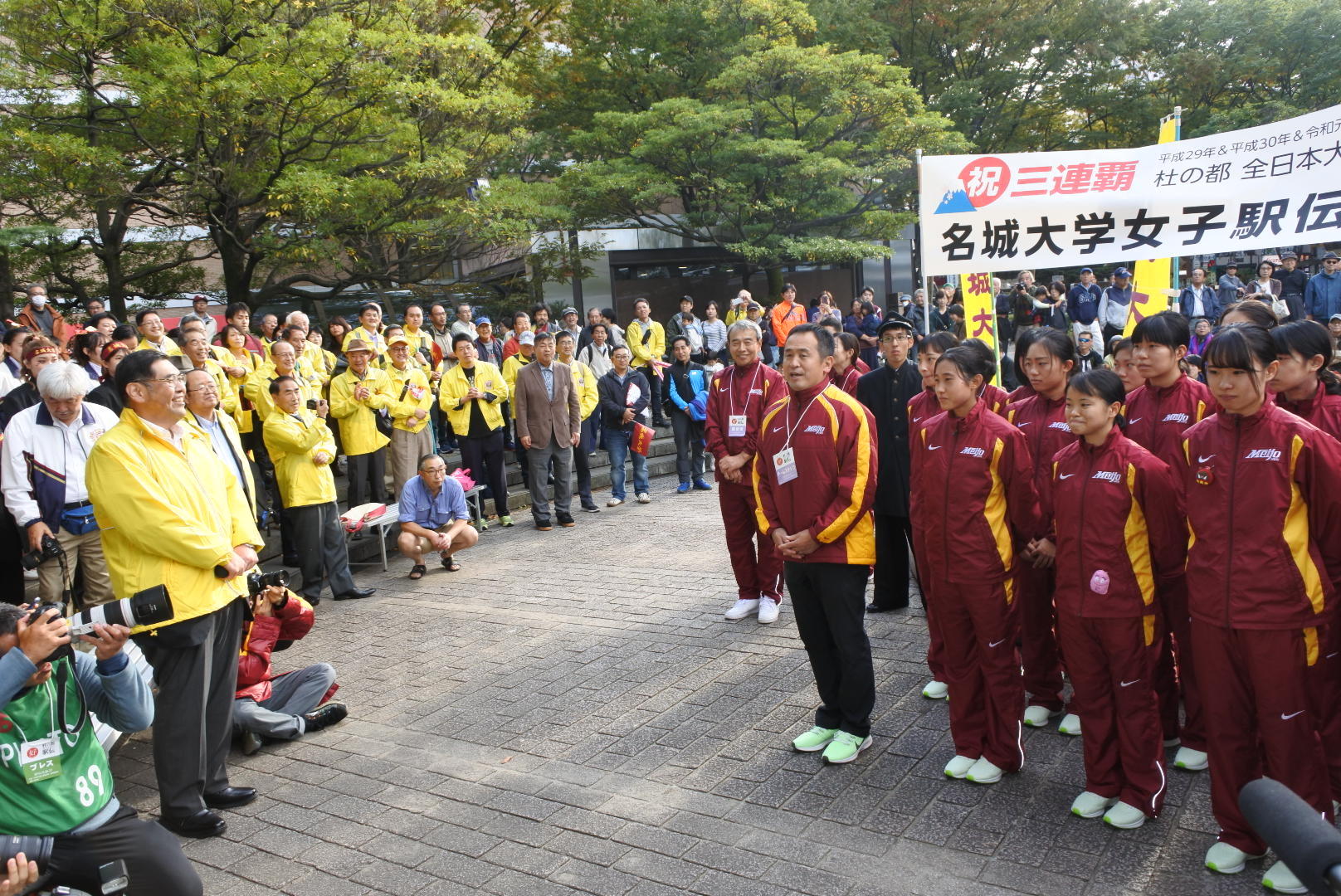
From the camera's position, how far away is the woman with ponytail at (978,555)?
13.5 ft

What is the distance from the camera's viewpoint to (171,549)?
415cm

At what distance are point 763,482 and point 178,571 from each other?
8.79 ft

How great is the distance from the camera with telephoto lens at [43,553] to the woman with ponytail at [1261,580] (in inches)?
242

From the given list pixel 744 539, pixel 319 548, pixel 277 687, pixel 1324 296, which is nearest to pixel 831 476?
pixel 744 539

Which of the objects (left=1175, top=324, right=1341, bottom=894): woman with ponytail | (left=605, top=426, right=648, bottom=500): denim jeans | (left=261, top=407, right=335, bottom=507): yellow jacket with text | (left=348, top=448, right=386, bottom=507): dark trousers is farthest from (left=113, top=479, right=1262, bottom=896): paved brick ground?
(left=605, top=426, right=648, bottom=500): denim jeans

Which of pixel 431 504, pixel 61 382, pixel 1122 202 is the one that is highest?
pixel 1122 202

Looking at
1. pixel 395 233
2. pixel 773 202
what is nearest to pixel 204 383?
pixel 395 233

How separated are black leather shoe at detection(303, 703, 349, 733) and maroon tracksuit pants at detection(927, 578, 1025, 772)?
10.9ft

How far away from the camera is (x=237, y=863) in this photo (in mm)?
3998

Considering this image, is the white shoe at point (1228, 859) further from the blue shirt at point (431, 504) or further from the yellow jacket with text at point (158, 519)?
the blue shirt at point (431, 504)

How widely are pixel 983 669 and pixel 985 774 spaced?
45cm

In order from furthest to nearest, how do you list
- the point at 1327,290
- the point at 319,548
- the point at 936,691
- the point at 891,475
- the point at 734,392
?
1. the point at 1327,290
2. the point at 319,548
3. the point at 734,392
4. the point at 891,475
5. the point at 936,691

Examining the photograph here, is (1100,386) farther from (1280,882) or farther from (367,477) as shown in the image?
(367,477)

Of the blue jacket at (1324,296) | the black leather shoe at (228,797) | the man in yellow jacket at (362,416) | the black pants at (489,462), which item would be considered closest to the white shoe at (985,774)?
the black leather shoe at (228,797)
